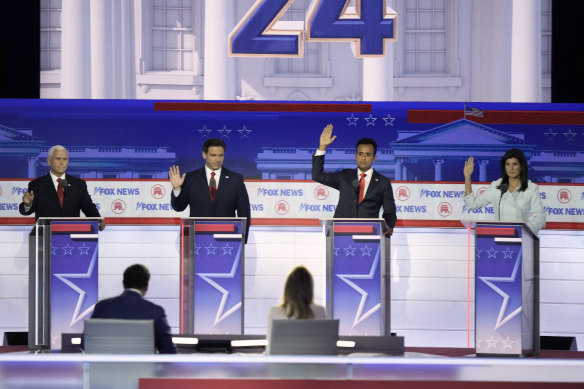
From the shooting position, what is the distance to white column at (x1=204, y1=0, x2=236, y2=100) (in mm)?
12938

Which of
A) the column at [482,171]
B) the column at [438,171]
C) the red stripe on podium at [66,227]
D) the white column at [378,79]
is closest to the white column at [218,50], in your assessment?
the white column at [378,79]

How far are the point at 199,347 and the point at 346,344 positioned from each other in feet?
3.03

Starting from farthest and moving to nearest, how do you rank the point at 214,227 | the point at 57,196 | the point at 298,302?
the point at 57,196 → the point at 214,227 → the point at 298,302

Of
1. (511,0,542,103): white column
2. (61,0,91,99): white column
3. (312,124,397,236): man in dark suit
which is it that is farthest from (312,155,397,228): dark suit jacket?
(61,0,91,99): white column

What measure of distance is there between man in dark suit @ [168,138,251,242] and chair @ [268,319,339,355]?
302 cm

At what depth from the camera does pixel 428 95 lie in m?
16.8

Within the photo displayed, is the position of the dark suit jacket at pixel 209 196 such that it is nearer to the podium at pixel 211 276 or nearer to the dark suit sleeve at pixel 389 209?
the podium at pixel 211 276

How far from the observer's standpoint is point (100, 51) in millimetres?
14195

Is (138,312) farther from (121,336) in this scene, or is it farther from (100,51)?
(100,51)

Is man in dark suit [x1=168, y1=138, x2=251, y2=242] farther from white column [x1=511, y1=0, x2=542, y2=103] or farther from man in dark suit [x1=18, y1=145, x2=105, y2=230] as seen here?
white column [x1=511, y1=0, x2=542, y2=103]

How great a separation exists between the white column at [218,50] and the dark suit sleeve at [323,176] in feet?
20.4

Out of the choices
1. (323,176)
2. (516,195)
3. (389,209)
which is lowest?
(389,209)

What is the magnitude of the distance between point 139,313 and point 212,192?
2.70 m

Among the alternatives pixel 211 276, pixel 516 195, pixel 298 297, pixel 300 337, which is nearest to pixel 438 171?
pixel 516 195
